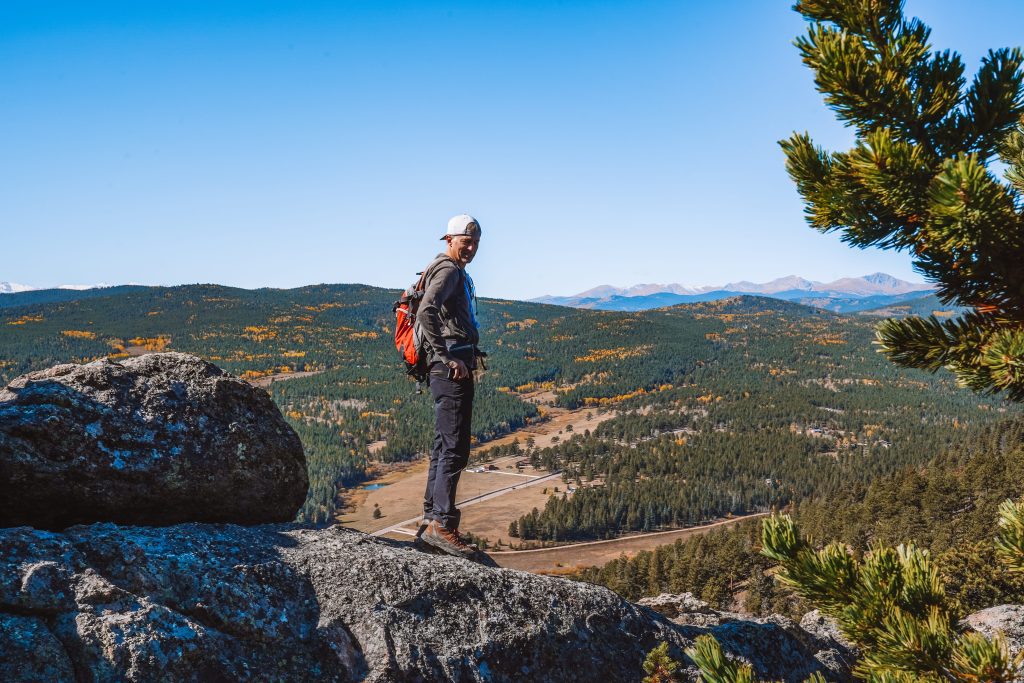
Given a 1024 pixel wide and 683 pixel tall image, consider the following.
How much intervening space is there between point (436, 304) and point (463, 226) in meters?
1.31

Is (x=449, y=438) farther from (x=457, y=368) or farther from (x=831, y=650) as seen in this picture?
(x=831, y=650)

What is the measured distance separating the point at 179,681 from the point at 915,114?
768 centimetres

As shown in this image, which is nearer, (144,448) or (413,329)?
(144,448)

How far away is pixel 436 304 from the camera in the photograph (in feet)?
28.8

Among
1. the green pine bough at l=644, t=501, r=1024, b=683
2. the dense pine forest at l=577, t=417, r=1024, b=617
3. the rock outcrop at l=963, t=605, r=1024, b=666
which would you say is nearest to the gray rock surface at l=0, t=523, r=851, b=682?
the green pine bough at l=644, t=501, r=1024, b=683

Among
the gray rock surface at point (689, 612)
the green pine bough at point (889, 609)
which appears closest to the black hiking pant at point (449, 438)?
the gray rock surface at point (689, 612)

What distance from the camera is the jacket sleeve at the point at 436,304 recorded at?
8.74 metres

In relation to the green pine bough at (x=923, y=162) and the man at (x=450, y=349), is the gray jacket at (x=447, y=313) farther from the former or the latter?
the green pine bough at (x=923, y=162)

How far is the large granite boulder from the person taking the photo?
7617 mm

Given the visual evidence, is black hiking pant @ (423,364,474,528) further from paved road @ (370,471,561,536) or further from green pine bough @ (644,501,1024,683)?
paved road @ (370,471,561,536)

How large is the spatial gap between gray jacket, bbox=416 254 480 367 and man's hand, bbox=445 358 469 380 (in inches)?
3.1

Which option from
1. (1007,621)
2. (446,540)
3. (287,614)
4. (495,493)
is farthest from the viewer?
(495,493)

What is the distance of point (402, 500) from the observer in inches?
5595

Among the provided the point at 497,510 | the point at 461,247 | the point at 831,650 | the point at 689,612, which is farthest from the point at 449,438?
the point at 497,510
